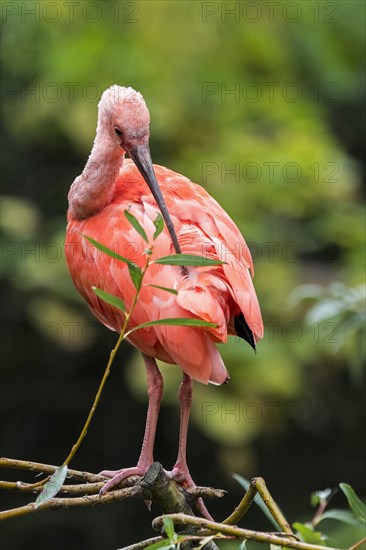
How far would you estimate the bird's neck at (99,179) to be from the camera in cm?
380

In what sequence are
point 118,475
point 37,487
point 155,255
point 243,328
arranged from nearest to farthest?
point 37,487
point 118,475
point 155,255
point 243,328

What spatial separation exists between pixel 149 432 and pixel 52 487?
1.48 m

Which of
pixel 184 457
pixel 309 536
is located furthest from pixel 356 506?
pixel 184 457

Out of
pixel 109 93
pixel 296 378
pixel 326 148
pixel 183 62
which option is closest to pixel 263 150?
pixel 326 148

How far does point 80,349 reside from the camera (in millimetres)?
7680

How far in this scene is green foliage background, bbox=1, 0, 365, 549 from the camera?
6773 millimetres

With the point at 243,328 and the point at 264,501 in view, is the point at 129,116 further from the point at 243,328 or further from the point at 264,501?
the point at 264,501

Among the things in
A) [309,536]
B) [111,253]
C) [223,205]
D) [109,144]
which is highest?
[223,205]

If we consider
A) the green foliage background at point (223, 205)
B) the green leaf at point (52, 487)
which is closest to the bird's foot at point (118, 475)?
the green leaf at point (52, 487)

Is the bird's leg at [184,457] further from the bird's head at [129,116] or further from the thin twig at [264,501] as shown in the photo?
the bird's head at [129,116]

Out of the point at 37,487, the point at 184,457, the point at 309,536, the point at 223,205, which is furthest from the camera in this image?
the point at 223,205

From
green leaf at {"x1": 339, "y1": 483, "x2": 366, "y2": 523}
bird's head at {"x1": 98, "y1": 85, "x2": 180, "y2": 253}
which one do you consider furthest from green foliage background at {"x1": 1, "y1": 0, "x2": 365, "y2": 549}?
green leaf at {"x1": 339, "y1": 483, "x2": 366, "y2": 523}

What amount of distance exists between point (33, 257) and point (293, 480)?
3005mm

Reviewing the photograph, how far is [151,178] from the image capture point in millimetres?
3385
